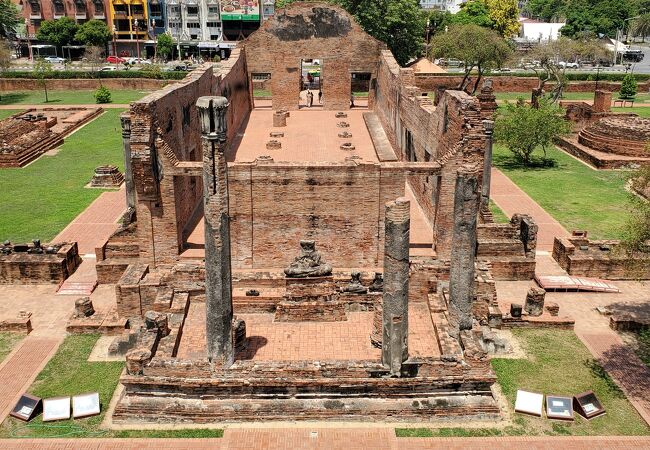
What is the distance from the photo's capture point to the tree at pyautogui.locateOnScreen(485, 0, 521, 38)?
77000mm

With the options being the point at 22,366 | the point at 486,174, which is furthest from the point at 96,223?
the point at 486,174

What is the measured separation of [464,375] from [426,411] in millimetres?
1085

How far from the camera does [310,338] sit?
1634cm

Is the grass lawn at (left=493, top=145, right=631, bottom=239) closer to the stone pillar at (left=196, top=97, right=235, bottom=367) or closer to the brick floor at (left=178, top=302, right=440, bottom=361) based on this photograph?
the brick floor at (left=178, top=302, right=440, bottom=361)

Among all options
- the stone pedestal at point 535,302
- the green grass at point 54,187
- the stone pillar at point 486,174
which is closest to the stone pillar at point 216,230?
the stone pedestal at point 535,302

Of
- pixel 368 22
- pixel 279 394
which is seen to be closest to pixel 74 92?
pixel 368 22

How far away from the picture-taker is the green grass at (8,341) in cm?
1645

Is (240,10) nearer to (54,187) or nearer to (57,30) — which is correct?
(57,30)

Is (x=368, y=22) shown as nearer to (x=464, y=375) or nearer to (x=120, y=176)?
(x=120, y=176)

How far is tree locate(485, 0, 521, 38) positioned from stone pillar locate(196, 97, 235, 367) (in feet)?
235

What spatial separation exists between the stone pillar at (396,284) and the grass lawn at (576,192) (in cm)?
1290

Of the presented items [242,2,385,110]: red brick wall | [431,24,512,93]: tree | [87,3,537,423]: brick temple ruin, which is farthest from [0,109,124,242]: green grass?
[431,24,512,93]: tree

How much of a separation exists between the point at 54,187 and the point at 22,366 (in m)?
16.5

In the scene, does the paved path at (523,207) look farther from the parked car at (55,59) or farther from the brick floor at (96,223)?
the parked car at (55,59)
